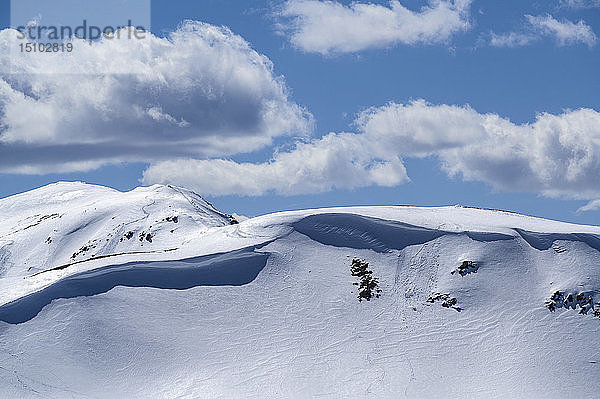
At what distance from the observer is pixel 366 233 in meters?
40.6

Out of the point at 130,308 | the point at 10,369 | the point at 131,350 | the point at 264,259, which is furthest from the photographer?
the point at 264,259

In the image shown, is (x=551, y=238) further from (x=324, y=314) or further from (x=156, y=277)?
(x=156, y=277)

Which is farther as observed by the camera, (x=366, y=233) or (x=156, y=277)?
(x=366, y=233)

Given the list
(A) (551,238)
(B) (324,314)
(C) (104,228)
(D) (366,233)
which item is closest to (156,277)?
(B) (324,314)

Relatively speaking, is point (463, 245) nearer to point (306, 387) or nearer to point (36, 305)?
point (306, 387)

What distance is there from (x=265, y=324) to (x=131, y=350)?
6.51 m

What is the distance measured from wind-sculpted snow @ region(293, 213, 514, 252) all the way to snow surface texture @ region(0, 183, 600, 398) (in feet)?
0.33

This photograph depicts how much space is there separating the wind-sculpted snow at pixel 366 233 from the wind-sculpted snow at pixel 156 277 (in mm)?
3864

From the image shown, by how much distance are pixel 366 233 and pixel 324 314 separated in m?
7.20

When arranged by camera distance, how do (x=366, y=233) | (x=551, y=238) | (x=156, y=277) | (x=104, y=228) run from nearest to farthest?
1. (x=156, y=277)
2. (x=551, y=238)
3. (x=366, y=233)
4. (x=104, y=228)

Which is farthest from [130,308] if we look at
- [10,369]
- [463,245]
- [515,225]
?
[515,225]

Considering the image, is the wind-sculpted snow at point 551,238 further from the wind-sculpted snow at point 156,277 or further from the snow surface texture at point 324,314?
the wind-sculpted snow at point 156,277

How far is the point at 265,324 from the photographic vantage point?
1352 inches

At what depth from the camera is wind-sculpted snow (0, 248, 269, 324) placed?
34469 millimetres
